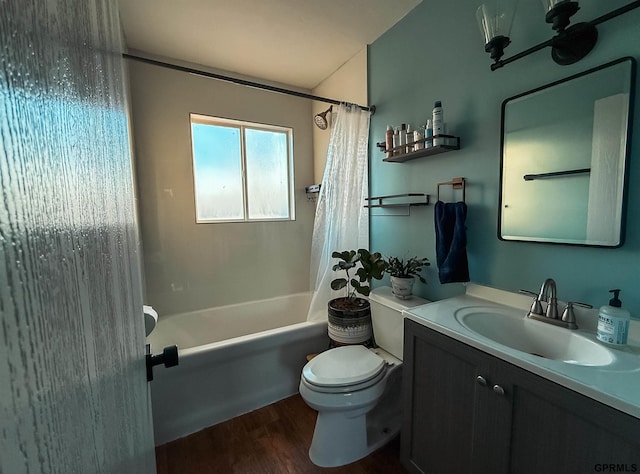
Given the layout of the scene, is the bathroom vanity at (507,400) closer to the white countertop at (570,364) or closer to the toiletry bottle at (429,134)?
the white countertop at (570,364)

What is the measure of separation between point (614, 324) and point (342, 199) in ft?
5.23

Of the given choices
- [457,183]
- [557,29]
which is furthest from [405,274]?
[557,29]

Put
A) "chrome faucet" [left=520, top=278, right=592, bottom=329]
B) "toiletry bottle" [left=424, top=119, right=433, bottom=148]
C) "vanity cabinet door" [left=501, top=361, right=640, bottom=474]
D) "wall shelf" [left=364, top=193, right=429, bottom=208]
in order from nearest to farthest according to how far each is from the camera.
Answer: "vanity cabinet door" [left=501, top=361, right=640, bottom=474], "chrome faucet" [left=520, top=278, right=592, bottom=329], "toiletry bottle" [left=424, top=119, right=433, bottom=148], "wall shelf" [left=364, top=193, right=429, bottom=208]

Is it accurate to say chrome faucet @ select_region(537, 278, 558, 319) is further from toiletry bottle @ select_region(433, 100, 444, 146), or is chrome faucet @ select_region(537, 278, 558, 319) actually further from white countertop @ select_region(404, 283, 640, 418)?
toiletry bottle @ select_region(433, 100, 444, 146)

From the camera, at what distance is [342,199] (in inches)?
85.7

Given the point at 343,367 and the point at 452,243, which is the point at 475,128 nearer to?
the point at 452,243

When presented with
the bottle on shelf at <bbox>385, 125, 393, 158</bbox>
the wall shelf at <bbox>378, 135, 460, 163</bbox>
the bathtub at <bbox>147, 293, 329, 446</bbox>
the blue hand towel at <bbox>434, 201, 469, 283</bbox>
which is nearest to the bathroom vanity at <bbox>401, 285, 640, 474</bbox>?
the blue hand towel at <bbox>434, 201, 469, 283</bbox>

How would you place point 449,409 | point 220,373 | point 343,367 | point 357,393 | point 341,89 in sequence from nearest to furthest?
point 449,409, point 357,393, point 343,367, point 220,373, point 341,89

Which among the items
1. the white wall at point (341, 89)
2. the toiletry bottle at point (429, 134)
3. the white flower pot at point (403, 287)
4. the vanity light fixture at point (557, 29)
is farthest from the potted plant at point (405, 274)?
the white wall at point (341, 89)

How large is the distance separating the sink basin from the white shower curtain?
1.06 m

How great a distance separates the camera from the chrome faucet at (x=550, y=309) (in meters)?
1.09

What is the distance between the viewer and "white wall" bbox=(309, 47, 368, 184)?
86.0 inches

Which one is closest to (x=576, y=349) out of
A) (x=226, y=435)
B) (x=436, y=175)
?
(x=436, y=175)

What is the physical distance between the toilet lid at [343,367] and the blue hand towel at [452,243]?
1.97ft
